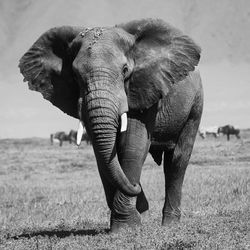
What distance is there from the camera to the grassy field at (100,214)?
9531 mm

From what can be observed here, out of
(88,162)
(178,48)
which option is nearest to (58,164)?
(88,162)

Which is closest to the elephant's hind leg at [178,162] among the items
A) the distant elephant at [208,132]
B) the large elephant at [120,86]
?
the large elephant at [120,86]

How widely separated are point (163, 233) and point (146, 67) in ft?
6.96

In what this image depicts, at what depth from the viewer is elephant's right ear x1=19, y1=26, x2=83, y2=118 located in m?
11.0

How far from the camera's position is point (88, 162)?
34.8m

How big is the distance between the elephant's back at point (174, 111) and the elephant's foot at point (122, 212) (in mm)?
1304

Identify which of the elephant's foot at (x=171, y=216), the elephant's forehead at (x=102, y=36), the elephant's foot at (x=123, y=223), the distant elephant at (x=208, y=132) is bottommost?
the elephant's foot at (x=123, y=223)

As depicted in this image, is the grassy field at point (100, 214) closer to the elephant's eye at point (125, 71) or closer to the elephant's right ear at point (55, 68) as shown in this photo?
the elephant's right ear at point (55, 68)

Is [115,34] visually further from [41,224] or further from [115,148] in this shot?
[41,224]

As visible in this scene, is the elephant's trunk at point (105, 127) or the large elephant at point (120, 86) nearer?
the elephant's trunk at point (105, 127)

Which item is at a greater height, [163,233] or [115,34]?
[115,34]

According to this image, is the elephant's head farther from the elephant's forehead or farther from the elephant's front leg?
the elephant's front leg

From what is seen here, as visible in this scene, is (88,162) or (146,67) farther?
(88,162)

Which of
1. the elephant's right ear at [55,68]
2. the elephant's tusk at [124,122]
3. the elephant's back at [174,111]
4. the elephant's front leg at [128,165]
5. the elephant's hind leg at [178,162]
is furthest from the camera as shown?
the elephant's hind leg at [178,162]
